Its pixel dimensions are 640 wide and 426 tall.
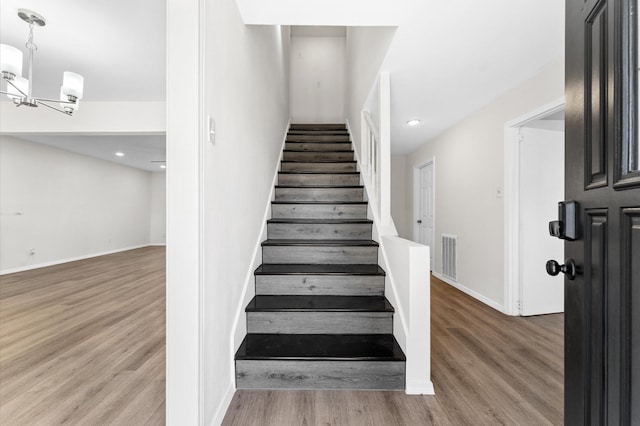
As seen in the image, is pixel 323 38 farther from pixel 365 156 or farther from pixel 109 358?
pixel 109 358

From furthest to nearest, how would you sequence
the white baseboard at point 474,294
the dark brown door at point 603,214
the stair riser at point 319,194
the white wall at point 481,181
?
1. the stair riser at point 319,194
2. the white baseboard at point 474,294
3. the white wall at point 481,181
4. the dark brown door at point 603,214

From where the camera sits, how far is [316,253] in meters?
2.45

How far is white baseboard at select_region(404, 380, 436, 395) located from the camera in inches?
64.4

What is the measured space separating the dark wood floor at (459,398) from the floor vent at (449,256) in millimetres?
1663

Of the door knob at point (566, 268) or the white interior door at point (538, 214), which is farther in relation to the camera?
the white interior door at point (538, 214)

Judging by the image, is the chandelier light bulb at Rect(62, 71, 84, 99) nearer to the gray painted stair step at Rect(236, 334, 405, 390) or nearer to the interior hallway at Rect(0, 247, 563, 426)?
the interior hallway at Rect(0, 247, 563, 426)

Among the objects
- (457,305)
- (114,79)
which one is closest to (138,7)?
(114,79)

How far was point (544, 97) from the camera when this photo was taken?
8.04 ft

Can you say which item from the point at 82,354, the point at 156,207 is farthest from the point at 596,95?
the point at 156,207

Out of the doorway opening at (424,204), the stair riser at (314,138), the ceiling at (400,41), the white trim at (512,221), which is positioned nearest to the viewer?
the ceiling at (400,41)

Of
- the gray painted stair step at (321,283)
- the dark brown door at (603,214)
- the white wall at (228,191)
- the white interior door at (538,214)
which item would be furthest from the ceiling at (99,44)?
the white interior door at (538,214)

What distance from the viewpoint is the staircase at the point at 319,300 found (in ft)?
5.43

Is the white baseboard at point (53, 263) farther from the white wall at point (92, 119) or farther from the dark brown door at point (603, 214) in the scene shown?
the dark brown door at point (603, 214)

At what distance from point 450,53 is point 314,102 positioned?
4.02 metres
